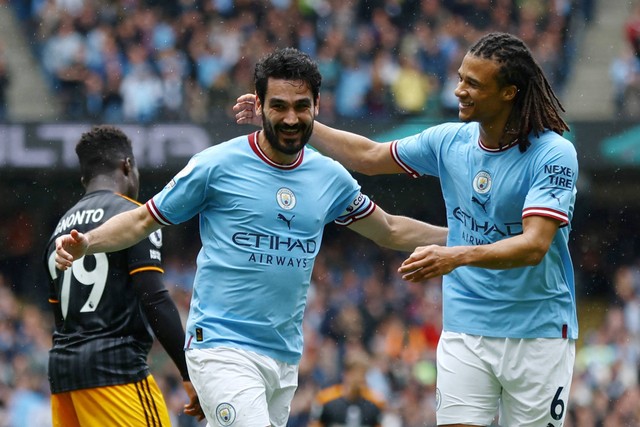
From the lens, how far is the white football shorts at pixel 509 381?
205 inches

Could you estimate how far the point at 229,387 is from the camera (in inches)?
200

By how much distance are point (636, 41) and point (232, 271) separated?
12.4m

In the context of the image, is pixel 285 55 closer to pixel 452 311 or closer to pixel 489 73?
pixel 489 73

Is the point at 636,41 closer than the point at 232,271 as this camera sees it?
No

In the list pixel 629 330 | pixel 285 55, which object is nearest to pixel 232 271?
pixel 285 55

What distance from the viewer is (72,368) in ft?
19.5

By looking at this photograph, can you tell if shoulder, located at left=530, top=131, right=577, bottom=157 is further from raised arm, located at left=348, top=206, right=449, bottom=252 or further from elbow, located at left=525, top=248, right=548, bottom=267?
raised arm, located at left=348, top=206, right=449, bottom=252

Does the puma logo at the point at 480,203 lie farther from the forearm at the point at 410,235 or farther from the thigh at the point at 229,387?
the thigh at the point at 229,387

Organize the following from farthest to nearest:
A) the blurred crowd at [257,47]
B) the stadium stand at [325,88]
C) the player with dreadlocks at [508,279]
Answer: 1. the blurred crowd at [257,47]
2. the stadium stand at [325,88]
3. the player with dreadlocks at [508,279]

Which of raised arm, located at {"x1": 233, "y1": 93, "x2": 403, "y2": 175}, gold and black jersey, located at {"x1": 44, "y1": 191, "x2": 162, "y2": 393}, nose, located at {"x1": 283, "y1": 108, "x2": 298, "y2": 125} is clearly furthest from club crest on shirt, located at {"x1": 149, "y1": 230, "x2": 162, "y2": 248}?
nose, located at {"x1": 283, "y1": 108, "x2": 298, "y2": 125}

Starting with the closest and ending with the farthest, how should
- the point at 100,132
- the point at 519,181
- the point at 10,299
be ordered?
the point at 519,181 → the point at 100,132 → the point at 10,299

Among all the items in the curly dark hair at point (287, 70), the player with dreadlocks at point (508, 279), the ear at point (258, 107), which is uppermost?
the curly dark hair at point (287, 70)

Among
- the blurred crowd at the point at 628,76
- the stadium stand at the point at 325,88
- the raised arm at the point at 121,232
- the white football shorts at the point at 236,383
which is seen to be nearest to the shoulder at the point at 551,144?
the white football shorts at the point at 236,383

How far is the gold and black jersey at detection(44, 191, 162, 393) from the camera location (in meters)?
5.89
